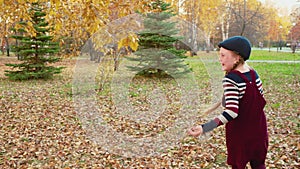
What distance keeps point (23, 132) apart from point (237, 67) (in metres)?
4.62

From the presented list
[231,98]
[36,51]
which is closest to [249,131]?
[231,98]

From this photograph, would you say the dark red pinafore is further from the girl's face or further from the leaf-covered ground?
the leaf-covered ground

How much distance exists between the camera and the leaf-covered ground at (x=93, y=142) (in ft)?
12.8

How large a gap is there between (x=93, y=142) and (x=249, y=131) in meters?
3.26

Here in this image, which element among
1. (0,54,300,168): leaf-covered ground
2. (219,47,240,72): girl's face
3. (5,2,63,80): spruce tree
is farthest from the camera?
(5,2,63,80): spruce tree

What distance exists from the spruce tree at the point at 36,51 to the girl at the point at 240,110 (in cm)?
1123

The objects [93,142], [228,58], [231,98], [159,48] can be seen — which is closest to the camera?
[231,98]

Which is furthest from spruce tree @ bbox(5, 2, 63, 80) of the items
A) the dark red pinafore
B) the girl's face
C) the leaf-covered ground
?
the dark red pinafore

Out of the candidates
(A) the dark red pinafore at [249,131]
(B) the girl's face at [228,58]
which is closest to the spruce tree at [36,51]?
(B) the girl's face at [228,58]

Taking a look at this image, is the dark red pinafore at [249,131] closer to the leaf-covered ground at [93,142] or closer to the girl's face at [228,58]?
the girl's face at [228,58]

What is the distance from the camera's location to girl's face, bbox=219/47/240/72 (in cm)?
201

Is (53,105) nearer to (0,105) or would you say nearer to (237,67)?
(0,105)

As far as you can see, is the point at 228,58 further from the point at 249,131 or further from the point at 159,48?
the point at 159,48

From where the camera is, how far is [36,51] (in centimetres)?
1243
